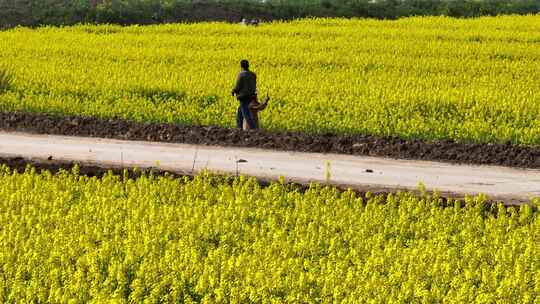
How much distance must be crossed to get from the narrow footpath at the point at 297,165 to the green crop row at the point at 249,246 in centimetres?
225

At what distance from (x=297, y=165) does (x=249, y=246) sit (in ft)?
26.9

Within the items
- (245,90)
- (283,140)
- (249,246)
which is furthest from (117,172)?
(249,246)

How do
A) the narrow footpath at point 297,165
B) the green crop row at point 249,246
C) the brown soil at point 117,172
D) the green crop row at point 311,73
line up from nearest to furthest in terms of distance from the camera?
1. the green crop row at point 249,246
2. the brown soil at point 117,172
3. the narrow footpath at point 297,165
4. the green crop row at point 311,73

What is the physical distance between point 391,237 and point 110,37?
33664 millimetres

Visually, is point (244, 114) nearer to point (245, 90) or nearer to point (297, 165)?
point (245, 90)

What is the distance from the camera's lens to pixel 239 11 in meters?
57.8

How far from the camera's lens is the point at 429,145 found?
22625mm

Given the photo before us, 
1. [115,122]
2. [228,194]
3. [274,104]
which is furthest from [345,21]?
[228,194]

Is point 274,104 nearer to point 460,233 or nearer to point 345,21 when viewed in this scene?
point 460,233

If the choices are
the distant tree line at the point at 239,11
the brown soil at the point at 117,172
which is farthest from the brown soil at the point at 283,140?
the distant tree line at the point at 239,11

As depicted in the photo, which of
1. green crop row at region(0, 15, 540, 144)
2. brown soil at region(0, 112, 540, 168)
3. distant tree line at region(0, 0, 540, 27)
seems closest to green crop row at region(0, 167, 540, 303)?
brown soil at region(0, 112, 540, 168)

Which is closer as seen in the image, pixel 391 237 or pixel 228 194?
pixel 391 237

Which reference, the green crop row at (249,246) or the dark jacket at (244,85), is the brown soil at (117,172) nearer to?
the green crop row at (249,246)

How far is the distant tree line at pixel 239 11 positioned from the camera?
5572cm
